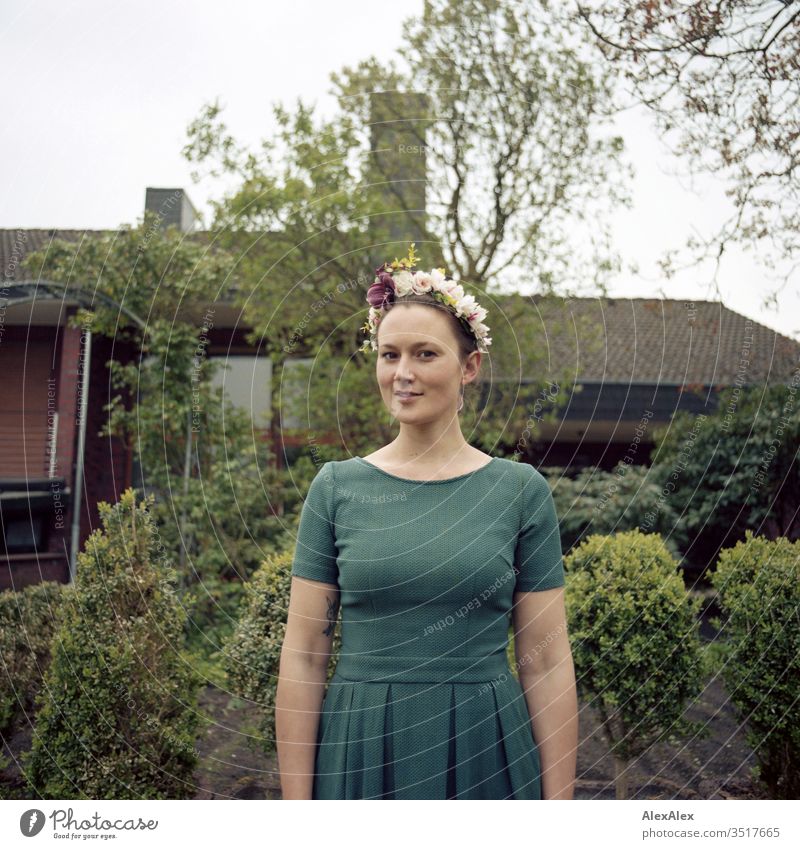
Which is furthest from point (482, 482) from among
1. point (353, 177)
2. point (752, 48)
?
point (353, 177)

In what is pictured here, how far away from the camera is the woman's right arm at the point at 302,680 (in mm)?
1797

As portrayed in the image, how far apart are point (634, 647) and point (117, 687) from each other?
180 centimetres

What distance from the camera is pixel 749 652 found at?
306 cm

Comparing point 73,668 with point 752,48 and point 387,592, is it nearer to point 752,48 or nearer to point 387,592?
point 387,592

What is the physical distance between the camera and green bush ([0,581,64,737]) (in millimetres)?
2994

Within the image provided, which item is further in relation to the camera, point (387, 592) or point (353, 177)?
point (353, 177)

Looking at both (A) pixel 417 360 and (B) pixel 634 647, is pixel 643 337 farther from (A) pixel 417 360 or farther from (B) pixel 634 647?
(A) pixel 417 360

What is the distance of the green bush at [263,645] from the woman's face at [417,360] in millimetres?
1335

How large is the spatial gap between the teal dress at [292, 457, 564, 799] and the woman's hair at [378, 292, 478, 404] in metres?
0.27
